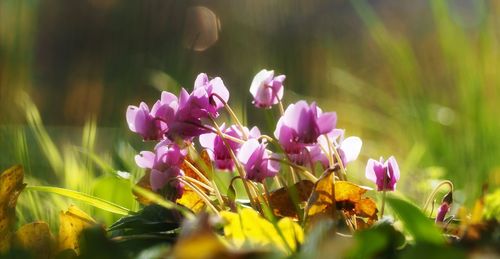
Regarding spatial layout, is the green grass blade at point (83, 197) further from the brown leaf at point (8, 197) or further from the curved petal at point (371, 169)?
the curved petal at point (371, 169)

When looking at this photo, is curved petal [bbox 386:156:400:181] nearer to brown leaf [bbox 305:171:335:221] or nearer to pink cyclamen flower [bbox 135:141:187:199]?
brown leaf [bbox 305:171:335:221]

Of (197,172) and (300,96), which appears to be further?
(300,96)

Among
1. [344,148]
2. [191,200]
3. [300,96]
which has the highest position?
→ [344,148]

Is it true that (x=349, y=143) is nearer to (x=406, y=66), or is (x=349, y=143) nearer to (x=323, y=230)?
(x=323, y=230)

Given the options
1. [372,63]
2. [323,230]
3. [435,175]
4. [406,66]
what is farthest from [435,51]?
[323,230]

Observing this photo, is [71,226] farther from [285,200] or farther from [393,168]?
[393,168]

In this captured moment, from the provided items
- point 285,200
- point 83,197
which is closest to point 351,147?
point 285,200
